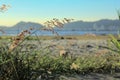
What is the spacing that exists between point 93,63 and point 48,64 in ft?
4.53

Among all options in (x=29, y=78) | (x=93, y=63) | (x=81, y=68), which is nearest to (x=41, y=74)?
(x=29, y=78)

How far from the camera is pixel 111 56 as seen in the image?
9.27 m

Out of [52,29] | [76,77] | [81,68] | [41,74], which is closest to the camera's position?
[52,29]

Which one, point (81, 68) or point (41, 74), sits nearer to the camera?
point (41, 74)

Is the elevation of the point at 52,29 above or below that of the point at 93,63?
above

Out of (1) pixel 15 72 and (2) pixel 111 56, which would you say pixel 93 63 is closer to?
(2) pixel 111 56

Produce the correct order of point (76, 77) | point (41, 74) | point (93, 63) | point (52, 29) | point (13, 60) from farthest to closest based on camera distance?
point (93, 63) → point (76, 77) → point (41, 74) → point (13, 60) → point (52, 29)

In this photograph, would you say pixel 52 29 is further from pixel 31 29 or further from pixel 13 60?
pixel 13 60

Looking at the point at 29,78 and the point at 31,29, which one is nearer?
the point at 31,29

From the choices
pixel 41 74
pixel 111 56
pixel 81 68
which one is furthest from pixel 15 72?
pixel 111 56

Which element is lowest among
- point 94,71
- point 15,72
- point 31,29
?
point 94,71

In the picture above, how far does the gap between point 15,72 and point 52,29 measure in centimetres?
112

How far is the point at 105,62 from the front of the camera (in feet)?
27.5

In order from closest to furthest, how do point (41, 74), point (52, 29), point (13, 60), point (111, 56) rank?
point (52, 29) < point (13, 60) < point (41, 74) < point (111, 56)
